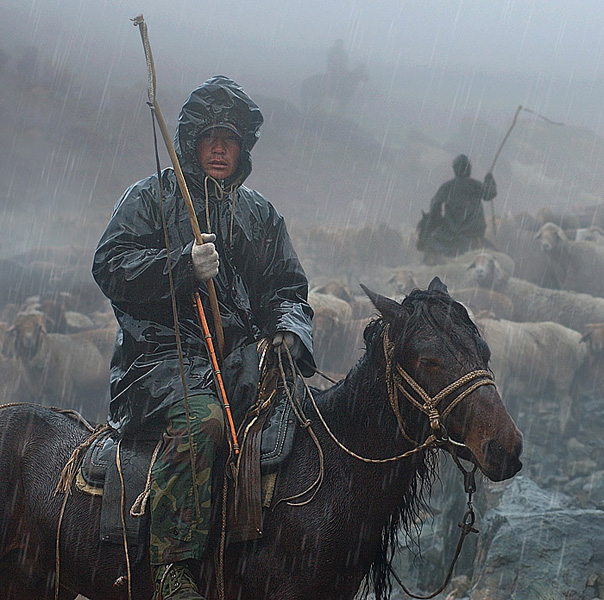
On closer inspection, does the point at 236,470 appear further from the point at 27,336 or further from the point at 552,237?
the point at 552,237

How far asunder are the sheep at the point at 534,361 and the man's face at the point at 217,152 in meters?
8.99

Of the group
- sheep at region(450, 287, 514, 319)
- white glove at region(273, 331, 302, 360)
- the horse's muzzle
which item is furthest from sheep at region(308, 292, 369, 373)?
the horse's muzzle

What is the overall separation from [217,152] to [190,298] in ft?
2.25

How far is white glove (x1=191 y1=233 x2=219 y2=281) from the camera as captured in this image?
239 cm

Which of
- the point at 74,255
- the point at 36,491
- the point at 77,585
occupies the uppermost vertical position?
the point at 36,491

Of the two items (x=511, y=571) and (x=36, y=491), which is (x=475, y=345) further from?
(x=511, y=571)

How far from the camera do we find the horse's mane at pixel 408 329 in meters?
2.21

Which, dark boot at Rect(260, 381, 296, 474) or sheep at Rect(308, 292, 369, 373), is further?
sheep at Rect(308, 292, 369, 373)

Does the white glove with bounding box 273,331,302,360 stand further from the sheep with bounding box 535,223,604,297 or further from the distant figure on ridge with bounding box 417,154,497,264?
the sheep with bounding box 535,223,604,297

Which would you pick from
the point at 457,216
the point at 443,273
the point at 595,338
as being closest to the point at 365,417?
the point at 595,338

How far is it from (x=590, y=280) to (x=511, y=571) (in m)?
9.93

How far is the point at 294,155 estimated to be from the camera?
18.1 metres

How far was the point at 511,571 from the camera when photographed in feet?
17.3

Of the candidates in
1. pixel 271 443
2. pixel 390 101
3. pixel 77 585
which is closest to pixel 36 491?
pixel 77 585
